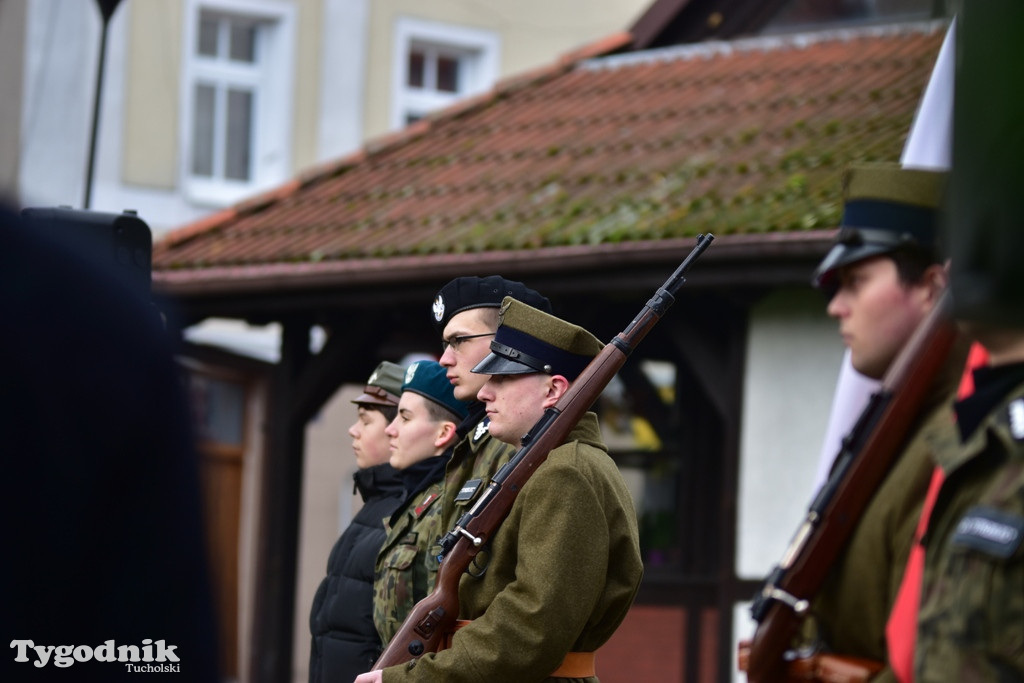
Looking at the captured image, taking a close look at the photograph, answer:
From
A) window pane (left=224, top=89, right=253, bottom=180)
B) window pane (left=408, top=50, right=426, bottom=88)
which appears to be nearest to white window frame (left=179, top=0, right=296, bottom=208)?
window pane (left=224, top=89, right=253, bottom=180)

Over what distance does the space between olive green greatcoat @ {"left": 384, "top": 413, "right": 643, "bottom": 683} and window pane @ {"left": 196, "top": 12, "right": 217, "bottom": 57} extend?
13364mm

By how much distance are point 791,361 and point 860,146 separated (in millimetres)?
1135

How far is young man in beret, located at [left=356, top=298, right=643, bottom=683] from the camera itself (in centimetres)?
375

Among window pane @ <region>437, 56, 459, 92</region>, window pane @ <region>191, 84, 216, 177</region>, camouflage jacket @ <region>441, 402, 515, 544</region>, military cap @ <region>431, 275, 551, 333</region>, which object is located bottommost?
camouflage jacket @ <region>441, 402, 515, 544</region>

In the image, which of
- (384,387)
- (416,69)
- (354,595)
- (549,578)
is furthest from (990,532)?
(416,69)

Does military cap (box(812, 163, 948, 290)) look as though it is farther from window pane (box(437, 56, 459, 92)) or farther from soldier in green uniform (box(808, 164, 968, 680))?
window pane (box(437, 56, 459, 92))

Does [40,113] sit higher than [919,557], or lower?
higher

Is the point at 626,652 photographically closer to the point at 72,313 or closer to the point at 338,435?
the point at 338,435

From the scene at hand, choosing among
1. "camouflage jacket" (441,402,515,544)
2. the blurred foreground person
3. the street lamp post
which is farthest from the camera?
the street lamp post

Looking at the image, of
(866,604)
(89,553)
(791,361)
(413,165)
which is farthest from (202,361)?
(89,553)

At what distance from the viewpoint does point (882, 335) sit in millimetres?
2902

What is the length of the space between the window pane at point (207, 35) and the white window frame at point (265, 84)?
0.09 meters

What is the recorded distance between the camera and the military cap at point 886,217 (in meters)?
2.95

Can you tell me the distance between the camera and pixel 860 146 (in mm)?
8867
